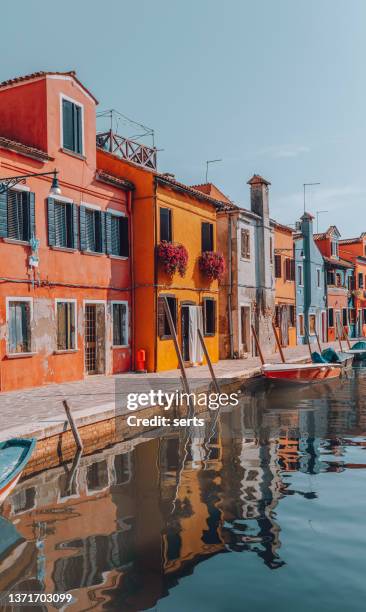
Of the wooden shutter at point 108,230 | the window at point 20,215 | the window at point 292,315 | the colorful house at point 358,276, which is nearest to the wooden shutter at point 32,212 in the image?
the window at point 20,215

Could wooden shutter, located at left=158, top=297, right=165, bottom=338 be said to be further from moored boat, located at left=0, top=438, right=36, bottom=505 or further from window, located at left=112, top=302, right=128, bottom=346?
moored boat, located at left=0, top=438, right=36, bottom=505

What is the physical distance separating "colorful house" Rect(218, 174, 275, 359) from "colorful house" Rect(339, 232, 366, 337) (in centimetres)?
1929

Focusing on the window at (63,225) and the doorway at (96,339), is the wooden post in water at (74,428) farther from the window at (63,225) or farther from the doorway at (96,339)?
the doorway at (96,339)

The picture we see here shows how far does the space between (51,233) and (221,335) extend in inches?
514

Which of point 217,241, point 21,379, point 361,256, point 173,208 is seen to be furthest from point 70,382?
point 361,256

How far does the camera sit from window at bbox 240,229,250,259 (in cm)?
2888

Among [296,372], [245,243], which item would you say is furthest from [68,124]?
[245,243]

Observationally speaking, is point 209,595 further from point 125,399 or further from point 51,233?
point 51,233

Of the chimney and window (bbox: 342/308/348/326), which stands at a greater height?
the chimney

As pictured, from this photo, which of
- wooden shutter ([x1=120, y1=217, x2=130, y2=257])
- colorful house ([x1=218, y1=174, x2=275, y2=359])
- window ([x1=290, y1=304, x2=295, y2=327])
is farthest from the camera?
window ([x1=290, y1=304, x2=295, y2=327])

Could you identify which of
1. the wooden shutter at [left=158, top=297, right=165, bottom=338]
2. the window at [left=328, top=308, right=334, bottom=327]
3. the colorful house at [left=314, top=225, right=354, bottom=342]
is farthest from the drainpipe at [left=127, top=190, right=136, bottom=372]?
the window at [left=328, top=308, right=334, bottom=327]

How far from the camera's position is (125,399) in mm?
14211

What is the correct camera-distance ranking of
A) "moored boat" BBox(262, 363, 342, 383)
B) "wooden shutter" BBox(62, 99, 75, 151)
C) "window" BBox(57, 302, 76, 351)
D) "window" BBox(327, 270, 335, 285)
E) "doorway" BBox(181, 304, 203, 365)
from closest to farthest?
"window" BBox(57, 302, 76, 351)
"wooden shutter" BBox(62, 99, 75, 151)
"moored boat" BBox(262, 363, 342, 383)
"doorway" BBox(181, 304, 203, 365)
"window" BBox(327, 270, 335, 285)

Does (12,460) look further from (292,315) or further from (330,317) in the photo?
(330,317)
